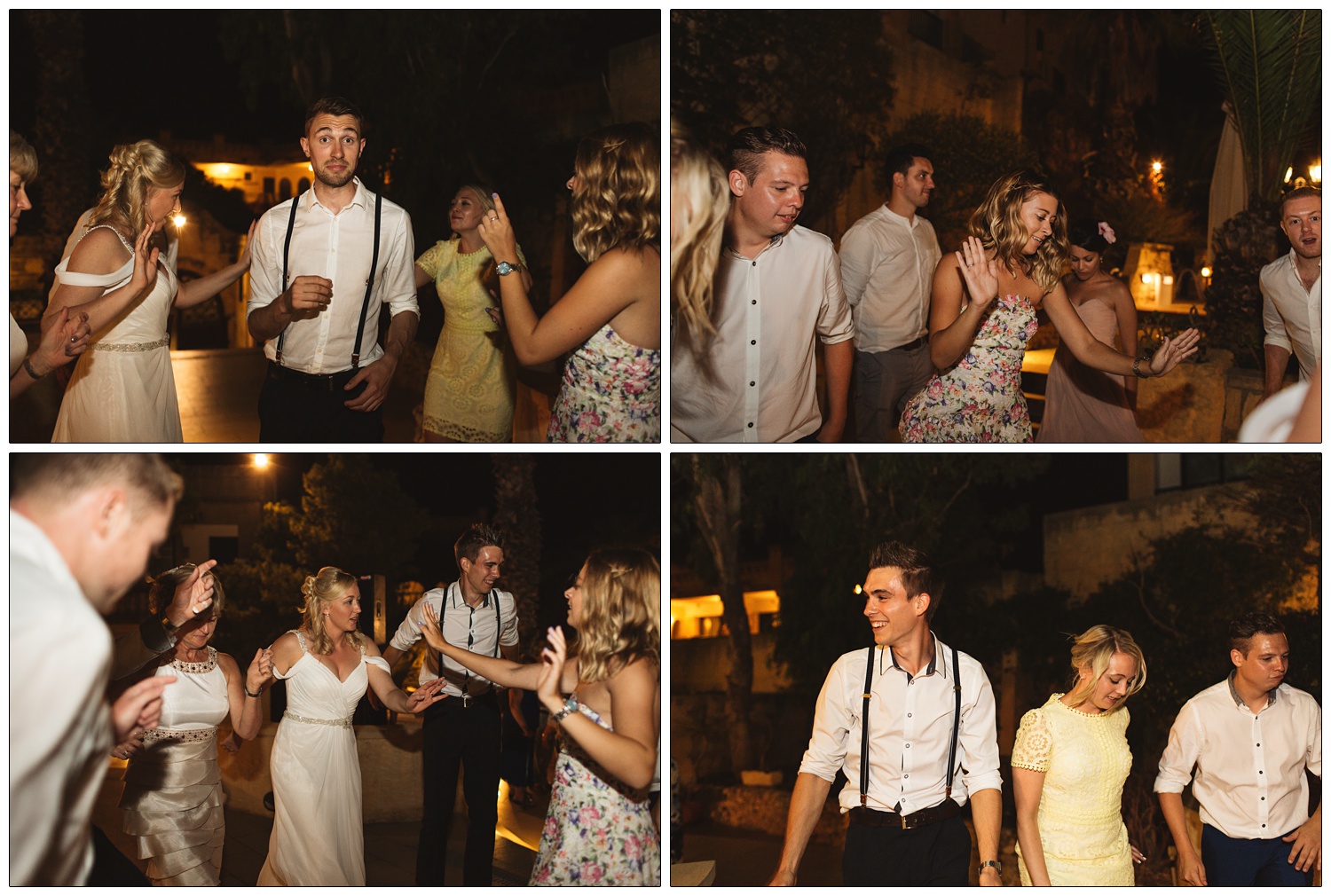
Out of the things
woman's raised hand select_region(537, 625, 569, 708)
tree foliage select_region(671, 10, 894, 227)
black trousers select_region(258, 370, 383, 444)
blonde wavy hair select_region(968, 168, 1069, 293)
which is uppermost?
tree foliage select_region(671, 10, 894, 227)

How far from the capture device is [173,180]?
9.86 ft

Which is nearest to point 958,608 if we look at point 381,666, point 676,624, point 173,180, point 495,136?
point 676,624

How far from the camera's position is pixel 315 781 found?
312 cm

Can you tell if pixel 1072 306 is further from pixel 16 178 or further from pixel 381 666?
pixel 16 178

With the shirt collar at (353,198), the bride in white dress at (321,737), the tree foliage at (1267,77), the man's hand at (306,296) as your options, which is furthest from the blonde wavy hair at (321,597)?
the tree foliage at (1267,77)

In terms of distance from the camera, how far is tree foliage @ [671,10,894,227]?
3109 millimetres

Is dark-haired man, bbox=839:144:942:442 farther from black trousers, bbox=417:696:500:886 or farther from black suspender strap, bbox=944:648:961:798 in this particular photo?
black trousers, bbox=417:696:500:886

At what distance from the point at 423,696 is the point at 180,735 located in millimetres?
662

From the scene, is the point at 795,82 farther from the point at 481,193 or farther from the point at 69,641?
the point at 69,641

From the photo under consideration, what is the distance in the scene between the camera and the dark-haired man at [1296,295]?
3.21 metres

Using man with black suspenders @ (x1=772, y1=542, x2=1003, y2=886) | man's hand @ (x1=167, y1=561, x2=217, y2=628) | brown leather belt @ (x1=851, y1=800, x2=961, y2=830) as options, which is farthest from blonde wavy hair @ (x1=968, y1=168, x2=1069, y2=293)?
man's hand @ (x1=167, y1=561, x2=217, y2=628)

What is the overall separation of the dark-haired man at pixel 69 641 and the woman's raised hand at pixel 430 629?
2.23ft

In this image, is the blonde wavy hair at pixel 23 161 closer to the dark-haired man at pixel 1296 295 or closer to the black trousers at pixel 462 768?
the black trousers at pixel 462 768

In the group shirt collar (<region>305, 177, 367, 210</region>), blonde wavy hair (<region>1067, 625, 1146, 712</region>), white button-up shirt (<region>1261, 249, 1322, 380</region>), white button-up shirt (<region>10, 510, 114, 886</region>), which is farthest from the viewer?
white button-up shirt (<region>1261, 249, 1322, 380</region>)
